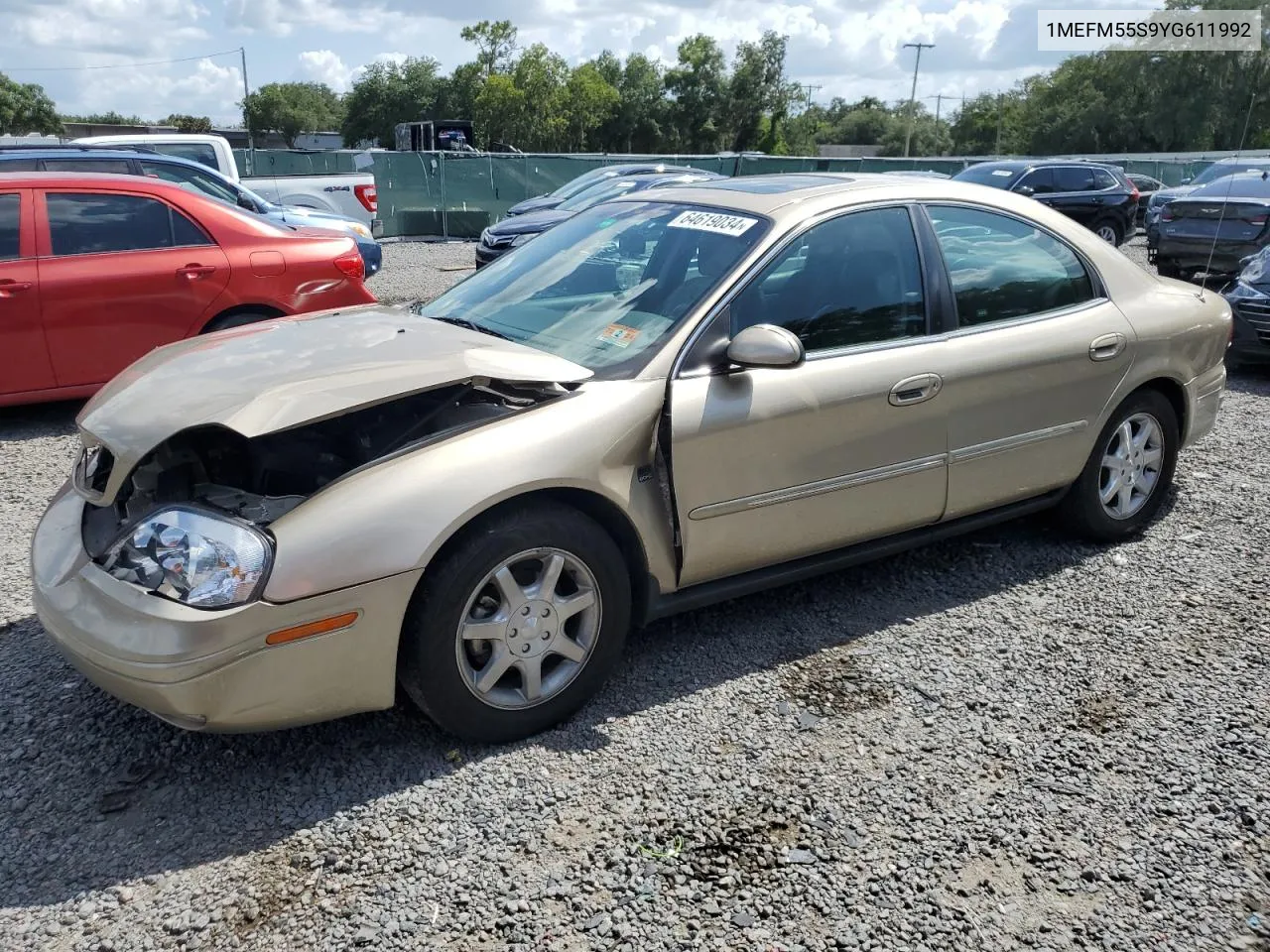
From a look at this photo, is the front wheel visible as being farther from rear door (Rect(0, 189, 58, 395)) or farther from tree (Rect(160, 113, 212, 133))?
tree (Rect(160, 113, 212, 133))

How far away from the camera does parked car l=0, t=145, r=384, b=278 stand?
33.3 feet

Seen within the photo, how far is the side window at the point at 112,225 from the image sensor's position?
21.2ft

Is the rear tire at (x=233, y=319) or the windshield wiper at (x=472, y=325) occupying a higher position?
the windshield wiper at (x=472, y=325)

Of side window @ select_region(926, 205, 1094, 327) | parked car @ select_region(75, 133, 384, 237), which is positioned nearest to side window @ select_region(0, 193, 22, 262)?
side window @ select_region(926, 205, 1094, 327)

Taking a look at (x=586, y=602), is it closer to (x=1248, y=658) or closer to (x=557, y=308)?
(x=557, y=308)

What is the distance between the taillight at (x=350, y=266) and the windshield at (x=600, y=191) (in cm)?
708

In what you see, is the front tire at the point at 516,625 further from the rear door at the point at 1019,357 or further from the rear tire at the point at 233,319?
the rear tire at the point at 233,319

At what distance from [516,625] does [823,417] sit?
4.22 feet

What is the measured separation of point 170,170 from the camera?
1086 centimetres

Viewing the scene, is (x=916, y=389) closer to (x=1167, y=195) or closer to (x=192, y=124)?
(x=1167, y=195)

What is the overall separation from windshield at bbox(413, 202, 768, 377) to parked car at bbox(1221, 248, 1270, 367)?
22.6 ft

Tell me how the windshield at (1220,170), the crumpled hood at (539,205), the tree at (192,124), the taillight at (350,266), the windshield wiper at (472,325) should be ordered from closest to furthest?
the windshield wiper at (472,325)
the taillight at (350,266)
the crumpled hood at (539,205)
the windshield at (1220,170)
the tree at (192,124)

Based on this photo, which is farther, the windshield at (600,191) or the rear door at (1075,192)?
the rear door at (1075,192)

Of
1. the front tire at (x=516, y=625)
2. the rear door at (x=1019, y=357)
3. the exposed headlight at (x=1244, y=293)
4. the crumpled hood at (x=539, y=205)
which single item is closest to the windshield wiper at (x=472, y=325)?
the front tire at (x=516, y=625)
